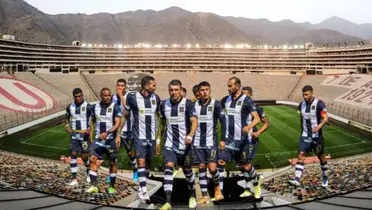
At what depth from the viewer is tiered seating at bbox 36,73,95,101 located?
63100mm

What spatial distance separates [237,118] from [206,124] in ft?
3.42

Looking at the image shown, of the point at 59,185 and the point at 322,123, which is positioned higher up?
the point at 322,123

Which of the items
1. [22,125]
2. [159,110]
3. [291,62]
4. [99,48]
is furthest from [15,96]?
[291,62]

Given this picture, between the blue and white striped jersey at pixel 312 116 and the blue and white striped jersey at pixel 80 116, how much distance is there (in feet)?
23.3

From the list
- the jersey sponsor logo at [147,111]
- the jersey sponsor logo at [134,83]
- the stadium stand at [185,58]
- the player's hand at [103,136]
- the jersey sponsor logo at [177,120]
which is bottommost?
the player's hand at [103,136]

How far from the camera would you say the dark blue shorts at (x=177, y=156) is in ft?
26.9

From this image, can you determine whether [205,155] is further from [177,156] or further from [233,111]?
[233,111]

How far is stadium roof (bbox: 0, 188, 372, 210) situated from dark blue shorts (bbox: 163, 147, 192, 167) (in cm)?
215

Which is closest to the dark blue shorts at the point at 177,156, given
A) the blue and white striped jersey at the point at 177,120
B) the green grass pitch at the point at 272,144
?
the blue and white striped jersey at the point at 177,120

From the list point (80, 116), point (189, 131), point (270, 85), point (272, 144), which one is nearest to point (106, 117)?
point (80, 116)

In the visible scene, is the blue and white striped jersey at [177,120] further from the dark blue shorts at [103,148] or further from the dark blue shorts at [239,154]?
the dark blue shorts at [103,148]

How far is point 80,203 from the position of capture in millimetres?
6742

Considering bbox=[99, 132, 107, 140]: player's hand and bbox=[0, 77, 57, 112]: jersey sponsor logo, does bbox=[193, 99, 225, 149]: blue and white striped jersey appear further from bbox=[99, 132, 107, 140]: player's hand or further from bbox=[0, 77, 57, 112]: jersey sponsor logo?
bbox=[0, 77, 57, 112]: jersey sponsor logo

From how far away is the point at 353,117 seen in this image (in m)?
41.0
